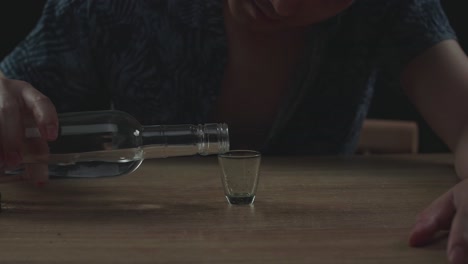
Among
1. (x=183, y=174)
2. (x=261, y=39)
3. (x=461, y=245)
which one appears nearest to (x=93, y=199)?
(x=183, y=174)

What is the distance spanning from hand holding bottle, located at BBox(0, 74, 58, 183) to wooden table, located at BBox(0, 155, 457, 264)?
0.05 metres

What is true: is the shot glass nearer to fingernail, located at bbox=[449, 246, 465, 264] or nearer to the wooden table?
the wooden table

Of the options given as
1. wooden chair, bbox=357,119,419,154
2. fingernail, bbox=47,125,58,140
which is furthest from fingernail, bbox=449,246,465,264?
wooden chair, bbox=357,119,419,154

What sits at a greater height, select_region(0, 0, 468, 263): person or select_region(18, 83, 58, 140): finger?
select_region(18, 83, 58, 140): finger

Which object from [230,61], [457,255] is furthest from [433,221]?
[230,61]

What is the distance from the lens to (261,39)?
1.35m

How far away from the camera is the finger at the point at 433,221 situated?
69 cm

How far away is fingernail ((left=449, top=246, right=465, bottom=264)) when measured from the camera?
2.07 ft

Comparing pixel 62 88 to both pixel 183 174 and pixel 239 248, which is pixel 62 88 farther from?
pixel 239 248

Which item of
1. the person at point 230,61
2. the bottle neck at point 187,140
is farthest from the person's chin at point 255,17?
the bottle neck at point 187,140

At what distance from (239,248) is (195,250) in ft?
0.14

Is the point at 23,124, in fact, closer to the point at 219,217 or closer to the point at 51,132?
the point at 51,132

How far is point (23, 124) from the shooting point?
2.95ft

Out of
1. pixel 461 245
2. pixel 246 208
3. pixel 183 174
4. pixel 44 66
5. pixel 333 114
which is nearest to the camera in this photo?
pixel 461 245
